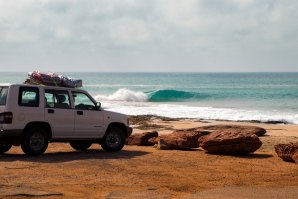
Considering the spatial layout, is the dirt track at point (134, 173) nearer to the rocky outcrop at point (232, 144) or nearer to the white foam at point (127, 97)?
the rocky outcrop at point (232, 144)

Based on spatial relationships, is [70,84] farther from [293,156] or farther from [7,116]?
[293,156]

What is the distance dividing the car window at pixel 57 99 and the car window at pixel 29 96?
316 mm

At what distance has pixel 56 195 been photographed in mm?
9312

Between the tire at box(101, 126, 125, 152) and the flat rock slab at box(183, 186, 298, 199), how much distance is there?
5.87 meters

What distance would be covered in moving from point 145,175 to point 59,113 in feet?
12.5

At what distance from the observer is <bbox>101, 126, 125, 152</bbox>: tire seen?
15648 mm

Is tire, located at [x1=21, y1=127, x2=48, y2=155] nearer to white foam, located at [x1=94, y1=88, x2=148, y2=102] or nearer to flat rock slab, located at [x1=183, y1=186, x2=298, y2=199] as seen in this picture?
flat rock slab, located at [x1=183, y1=186, x2=298, y2=199]

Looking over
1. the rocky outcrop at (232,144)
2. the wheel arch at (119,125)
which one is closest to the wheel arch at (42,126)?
the wheel arch at (119,125)

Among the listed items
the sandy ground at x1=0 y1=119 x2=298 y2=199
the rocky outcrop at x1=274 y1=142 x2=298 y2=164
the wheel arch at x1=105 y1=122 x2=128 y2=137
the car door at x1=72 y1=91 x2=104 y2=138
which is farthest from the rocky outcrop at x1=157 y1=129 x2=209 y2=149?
the rocky outcrop at x1=274 y1=142 x2=298 y2=164

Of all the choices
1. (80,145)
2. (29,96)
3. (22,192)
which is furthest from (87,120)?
(22,192)

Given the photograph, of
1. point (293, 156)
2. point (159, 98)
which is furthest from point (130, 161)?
point (159, 98)

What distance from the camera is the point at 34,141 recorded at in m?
14.1

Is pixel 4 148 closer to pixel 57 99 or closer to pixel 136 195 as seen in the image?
pixel 57 99

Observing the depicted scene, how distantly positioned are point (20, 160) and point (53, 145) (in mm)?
4040
